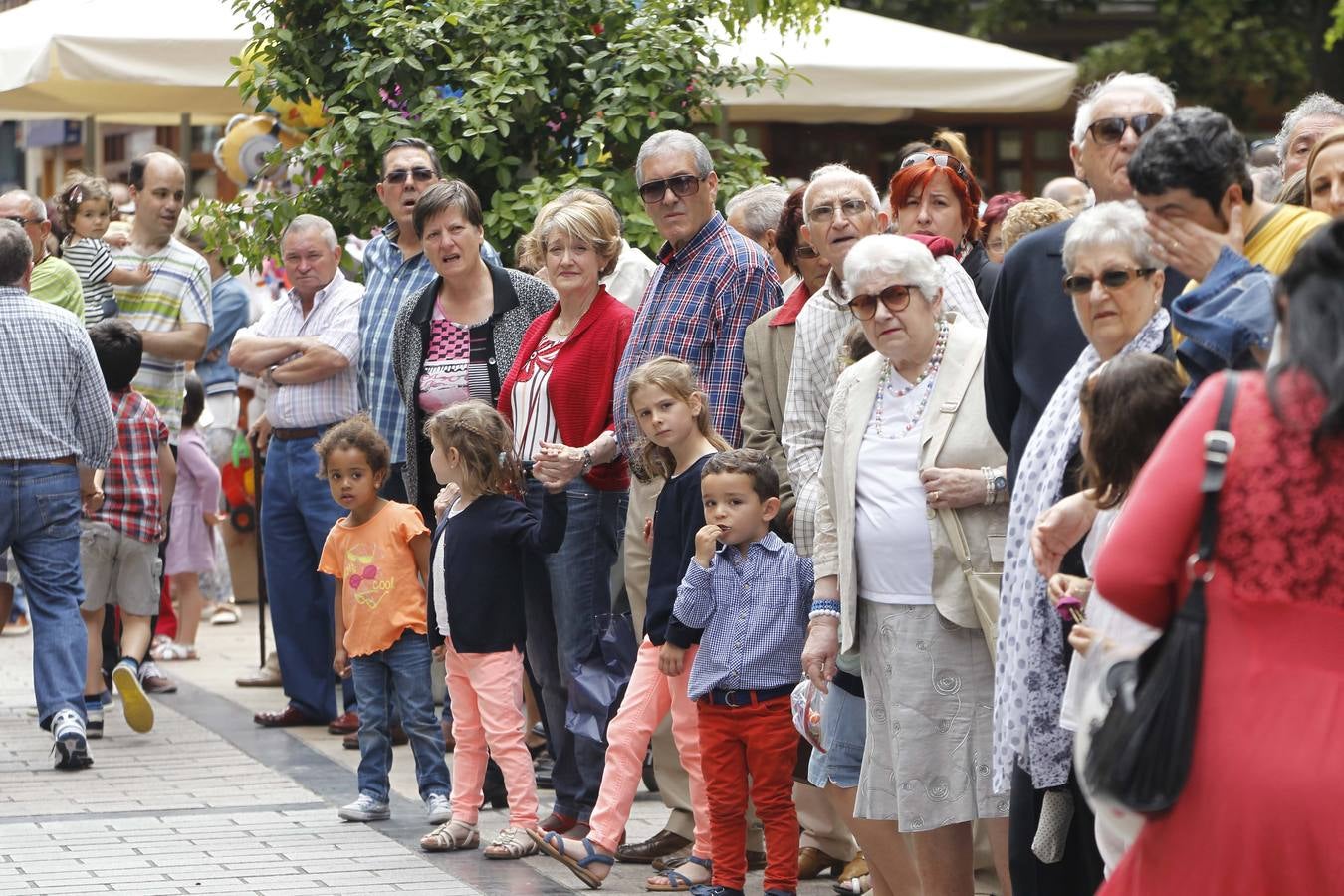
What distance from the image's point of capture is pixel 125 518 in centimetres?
934

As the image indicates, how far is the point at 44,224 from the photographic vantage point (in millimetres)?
9562

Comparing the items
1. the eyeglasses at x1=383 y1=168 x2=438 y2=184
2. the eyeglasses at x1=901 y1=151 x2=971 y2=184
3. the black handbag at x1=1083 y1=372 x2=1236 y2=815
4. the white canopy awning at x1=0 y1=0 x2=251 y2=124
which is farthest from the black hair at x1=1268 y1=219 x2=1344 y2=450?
the white canopy awning at x1=0 y1=0 x2=251 y2=124

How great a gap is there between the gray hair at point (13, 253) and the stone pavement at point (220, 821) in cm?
197

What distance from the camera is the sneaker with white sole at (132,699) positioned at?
8.54 meters

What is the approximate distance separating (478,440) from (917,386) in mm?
1948

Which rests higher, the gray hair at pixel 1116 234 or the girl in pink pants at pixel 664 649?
the gray hair at pixel 1116 234

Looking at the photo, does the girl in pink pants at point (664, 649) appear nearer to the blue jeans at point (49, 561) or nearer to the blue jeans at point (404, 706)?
A: the blue jeans at point (404, 706)

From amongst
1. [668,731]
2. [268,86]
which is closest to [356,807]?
[668,731]

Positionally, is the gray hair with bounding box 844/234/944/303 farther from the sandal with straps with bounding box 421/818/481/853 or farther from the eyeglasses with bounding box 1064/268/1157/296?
the sandal with straps with bounding box 421/818/481/853

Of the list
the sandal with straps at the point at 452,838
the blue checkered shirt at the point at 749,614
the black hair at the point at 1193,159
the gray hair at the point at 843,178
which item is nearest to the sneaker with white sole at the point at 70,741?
the sandal with straps at the point at 452,838

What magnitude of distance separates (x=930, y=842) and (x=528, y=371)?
2.59 m

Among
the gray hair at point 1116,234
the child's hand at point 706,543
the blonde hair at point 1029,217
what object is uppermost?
the gray hair at point 1116,234

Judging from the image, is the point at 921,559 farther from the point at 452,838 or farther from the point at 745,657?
the point at 452,838

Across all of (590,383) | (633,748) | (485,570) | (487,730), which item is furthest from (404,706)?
(590,383)
